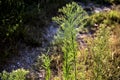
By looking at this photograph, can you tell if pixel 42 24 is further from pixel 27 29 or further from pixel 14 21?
pixel 14 21

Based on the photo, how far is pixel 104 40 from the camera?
362 centimetres

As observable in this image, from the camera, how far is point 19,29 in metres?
7.34

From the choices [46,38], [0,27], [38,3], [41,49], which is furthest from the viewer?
[38,3]

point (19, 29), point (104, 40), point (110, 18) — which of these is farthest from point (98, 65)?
point (110, 18)

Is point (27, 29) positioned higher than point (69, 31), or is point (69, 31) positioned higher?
point (69, 31)

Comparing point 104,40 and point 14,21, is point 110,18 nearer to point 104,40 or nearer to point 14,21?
point 14,21

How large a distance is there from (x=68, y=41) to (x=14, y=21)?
385 cm

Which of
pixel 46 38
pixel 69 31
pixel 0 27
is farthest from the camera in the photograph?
pixel 46 38

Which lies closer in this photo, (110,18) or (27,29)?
(27,29)

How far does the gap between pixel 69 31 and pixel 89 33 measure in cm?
519

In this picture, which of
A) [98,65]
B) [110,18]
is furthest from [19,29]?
[98,65]

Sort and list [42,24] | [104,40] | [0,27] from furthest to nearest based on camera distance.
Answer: [42,24]
[0,27]
[104,40]

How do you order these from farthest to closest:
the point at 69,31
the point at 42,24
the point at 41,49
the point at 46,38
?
1. the point at 42,24
2. the point at 46,38
3. the point at 41,49
4. the point at 69,31

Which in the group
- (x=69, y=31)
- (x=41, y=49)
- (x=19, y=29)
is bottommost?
(x=41, y=49)
